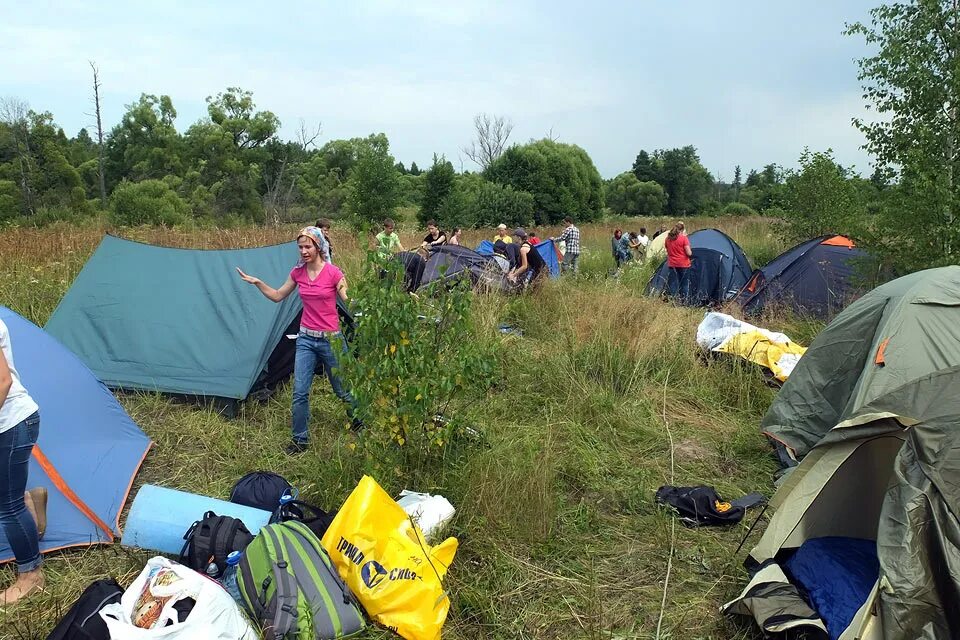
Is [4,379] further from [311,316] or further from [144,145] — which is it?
[144,145]

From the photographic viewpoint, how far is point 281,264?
5.58 m

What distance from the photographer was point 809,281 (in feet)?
27.1

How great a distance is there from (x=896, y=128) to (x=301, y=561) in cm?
696

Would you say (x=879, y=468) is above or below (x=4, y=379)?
below

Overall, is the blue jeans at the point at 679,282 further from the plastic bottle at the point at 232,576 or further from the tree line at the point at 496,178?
the plastic bottle at the point at 232,576

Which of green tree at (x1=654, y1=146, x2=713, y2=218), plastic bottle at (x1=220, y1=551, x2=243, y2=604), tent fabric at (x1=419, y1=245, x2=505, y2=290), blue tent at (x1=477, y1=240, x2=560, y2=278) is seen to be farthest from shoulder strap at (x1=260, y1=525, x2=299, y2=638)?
green tree at (x1=654, y1=146, x2=713, y2=218)

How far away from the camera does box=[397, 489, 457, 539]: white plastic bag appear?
3.02 m

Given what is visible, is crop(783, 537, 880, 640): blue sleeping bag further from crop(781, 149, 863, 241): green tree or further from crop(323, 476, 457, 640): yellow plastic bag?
crop(781, 149, 863, 241): green tree

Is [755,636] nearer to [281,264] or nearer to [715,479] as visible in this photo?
[715,479]

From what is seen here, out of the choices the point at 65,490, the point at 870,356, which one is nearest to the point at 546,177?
the point at 870,356

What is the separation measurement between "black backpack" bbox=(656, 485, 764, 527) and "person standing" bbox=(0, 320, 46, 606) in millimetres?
3218

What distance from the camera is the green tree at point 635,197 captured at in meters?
42.5

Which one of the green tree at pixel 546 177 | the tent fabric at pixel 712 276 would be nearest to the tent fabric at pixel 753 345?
the tent fabric at pixel 712 276

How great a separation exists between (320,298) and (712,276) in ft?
24.4
